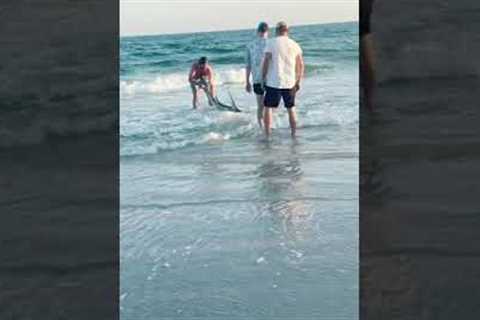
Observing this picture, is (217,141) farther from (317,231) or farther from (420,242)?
(420,242)

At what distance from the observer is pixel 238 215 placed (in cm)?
767

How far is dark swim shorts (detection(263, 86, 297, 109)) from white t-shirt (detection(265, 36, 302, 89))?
0.16 meters

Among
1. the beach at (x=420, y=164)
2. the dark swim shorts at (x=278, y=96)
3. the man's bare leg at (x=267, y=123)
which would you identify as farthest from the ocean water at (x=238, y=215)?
the beach at (x=420, y=164)

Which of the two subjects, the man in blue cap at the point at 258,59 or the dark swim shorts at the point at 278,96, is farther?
the man in blue cap at the point at 258,59

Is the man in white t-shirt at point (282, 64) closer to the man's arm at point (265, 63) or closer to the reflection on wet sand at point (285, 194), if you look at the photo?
the man's arm at point (265, 63)

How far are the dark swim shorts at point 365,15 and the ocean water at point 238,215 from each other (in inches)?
89.2

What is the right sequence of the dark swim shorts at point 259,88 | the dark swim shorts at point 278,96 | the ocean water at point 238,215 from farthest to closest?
1. the dark swim shorts at point 259,88
2. the dark swim shorts at point 278,96
3. the ocean water at point 238,215

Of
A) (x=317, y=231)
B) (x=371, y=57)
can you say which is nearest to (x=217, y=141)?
(x=317, y=231)

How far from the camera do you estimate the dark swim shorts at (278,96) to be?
35.0 ft

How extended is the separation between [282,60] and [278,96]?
0.93 meters

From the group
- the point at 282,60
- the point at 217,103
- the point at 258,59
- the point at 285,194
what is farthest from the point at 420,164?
the point at 217,103

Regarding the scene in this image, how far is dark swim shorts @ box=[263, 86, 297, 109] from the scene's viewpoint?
10672 mm

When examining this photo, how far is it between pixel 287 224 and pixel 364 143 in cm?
423

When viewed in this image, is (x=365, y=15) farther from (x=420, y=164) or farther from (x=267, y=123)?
(x=267, y=123)
